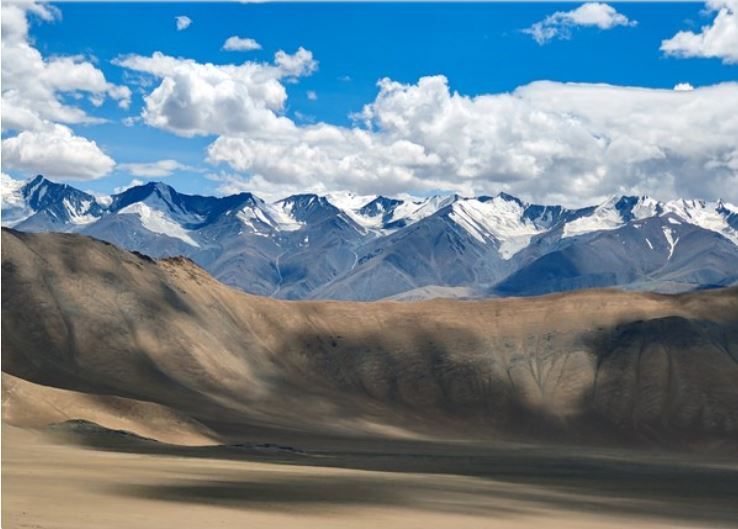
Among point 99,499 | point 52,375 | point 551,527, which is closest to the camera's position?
point 99,499

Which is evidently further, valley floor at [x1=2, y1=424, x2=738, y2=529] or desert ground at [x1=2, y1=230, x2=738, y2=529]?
desert ground at [x1=2, y1=230, x2=738, y2=529]

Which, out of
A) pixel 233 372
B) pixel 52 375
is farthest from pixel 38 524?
pixel 233 372

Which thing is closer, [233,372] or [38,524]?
[38,524]

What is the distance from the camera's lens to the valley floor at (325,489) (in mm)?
53062

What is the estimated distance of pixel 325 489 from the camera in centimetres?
7356

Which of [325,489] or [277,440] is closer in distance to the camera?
[325,489]

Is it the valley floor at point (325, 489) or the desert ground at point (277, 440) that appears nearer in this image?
the valley floor at point (325, 489)

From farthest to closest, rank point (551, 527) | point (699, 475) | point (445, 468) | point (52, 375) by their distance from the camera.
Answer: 1. point (52, 375)
2. point (699, 475)
3. point (445, 468)
4. point (551, 527)

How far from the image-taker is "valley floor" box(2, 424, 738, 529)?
2089 inches

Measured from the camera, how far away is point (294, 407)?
177m

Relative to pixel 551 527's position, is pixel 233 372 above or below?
above

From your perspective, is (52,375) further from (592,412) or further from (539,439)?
(592,412)

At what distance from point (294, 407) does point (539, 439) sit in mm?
42385

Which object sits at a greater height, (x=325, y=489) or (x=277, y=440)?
(x=277, y=440)
